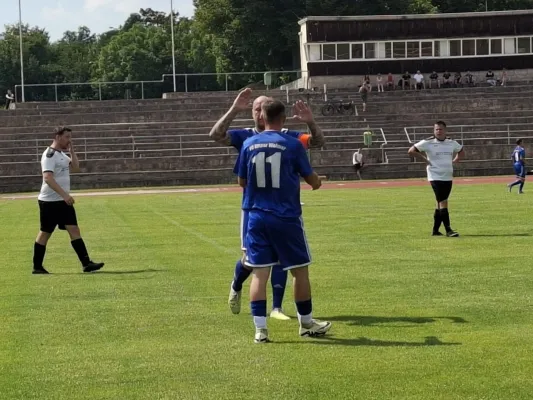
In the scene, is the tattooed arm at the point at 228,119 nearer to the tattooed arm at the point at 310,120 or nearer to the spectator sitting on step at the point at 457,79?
the tattooed arm at the point at 310,120

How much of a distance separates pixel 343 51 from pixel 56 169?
5470 cm

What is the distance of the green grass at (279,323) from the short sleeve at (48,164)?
4.62 feet

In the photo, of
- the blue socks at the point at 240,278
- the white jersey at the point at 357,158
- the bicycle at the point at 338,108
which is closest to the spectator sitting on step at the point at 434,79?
the bicycle at the point at 338,108

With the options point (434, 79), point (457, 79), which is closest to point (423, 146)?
point (434, 79)

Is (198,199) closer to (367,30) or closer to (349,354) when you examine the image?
(349,354)

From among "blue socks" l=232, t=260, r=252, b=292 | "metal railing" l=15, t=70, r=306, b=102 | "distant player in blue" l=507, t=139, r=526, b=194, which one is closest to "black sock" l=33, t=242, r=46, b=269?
"blue socks" l=232, t=260, r=252, b=292

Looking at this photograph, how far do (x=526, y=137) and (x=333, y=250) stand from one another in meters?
37.8

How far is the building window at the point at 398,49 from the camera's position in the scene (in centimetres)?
6756

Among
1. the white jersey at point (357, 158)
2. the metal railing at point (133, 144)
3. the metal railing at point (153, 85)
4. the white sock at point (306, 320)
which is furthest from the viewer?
the metal railing at point (153, 85)

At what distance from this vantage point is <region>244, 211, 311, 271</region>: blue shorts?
8398 millimetres

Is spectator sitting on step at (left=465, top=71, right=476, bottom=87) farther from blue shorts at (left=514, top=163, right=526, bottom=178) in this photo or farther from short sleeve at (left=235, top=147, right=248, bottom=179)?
short sleeve at (left=235, top=147, right=248, bottom=179)

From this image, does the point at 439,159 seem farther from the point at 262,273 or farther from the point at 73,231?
the point at 262,273

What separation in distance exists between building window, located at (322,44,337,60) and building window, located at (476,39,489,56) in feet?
30.7

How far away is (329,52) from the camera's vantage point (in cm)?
6712
